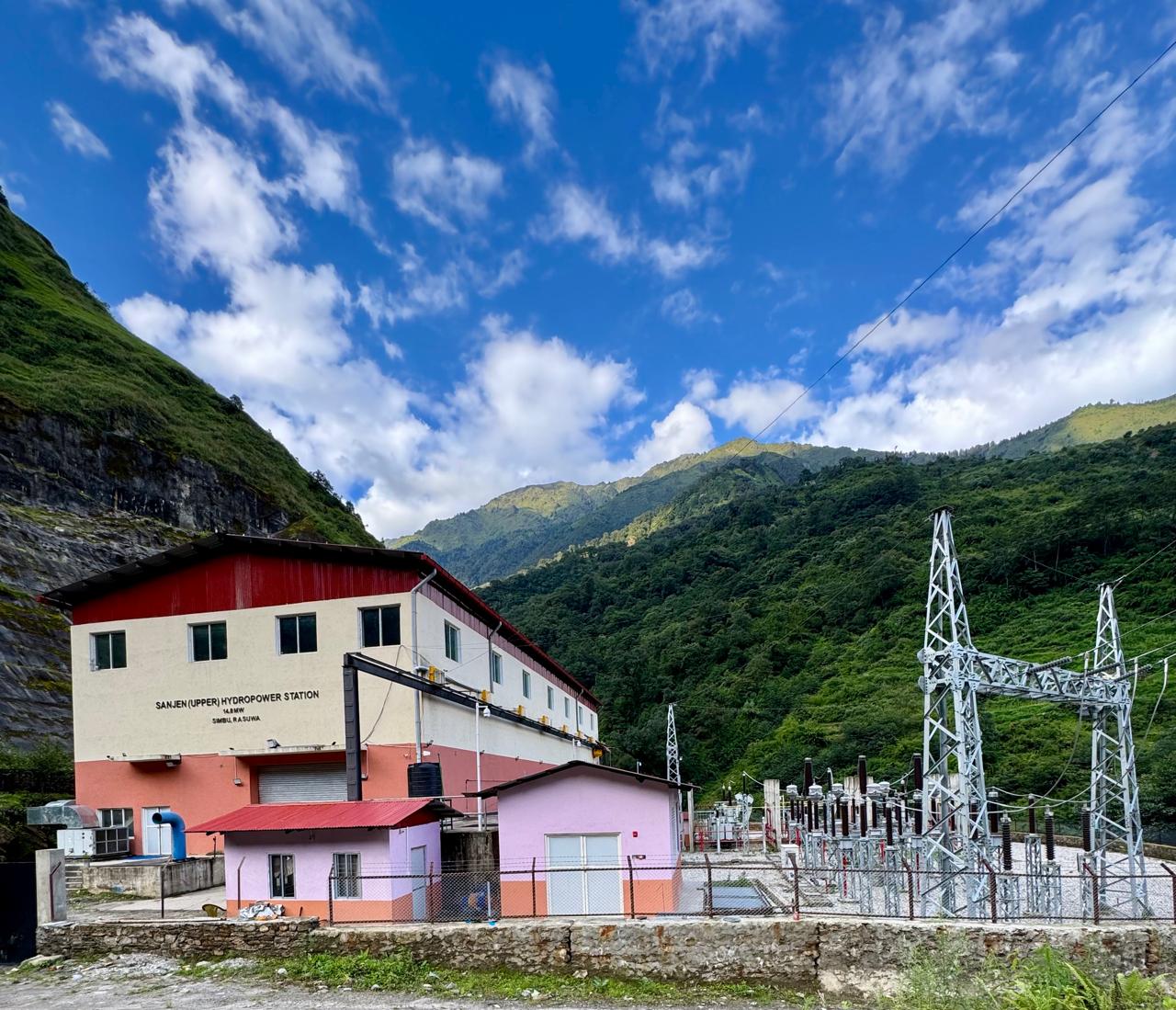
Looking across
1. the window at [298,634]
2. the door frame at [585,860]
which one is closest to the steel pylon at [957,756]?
the door frame at [585,860]

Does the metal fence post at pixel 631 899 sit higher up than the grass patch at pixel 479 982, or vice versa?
the metal fence post at pixel 631 899

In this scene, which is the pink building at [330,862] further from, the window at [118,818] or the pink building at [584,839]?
the window at [118,818]

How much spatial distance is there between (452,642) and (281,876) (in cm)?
994

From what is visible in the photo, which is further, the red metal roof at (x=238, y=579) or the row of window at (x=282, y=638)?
the red metal roof at (x=238, y=579)

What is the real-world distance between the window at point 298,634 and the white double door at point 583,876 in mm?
9692

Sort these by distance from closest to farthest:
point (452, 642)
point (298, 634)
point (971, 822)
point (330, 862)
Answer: point (330, 862)
point (971, 822)
point (298, 634)
point (452, 642)

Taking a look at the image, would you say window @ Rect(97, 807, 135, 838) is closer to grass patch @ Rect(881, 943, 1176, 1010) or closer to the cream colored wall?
the cream colored wall

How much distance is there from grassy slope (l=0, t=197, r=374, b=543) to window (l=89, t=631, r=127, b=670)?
28.9 metres

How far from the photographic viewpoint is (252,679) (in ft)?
75.9

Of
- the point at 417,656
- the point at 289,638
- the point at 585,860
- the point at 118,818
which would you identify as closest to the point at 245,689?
the point at 289,638

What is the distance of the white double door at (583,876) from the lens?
53.0 ft

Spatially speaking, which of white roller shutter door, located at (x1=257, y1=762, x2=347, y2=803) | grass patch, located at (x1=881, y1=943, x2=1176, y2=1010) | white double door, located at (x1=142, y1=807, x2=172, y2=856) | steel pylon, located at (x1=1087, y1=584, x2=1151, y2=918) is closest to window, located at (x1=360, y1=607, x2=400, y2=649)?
white roller shutter door, located at (x1=257, y1=762, x2=347, y2=803)

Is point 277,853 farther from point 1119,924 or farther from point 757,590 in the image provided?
point 757,590

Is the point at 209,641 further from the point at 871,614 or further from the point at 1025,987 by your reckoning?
the point at 871,614
